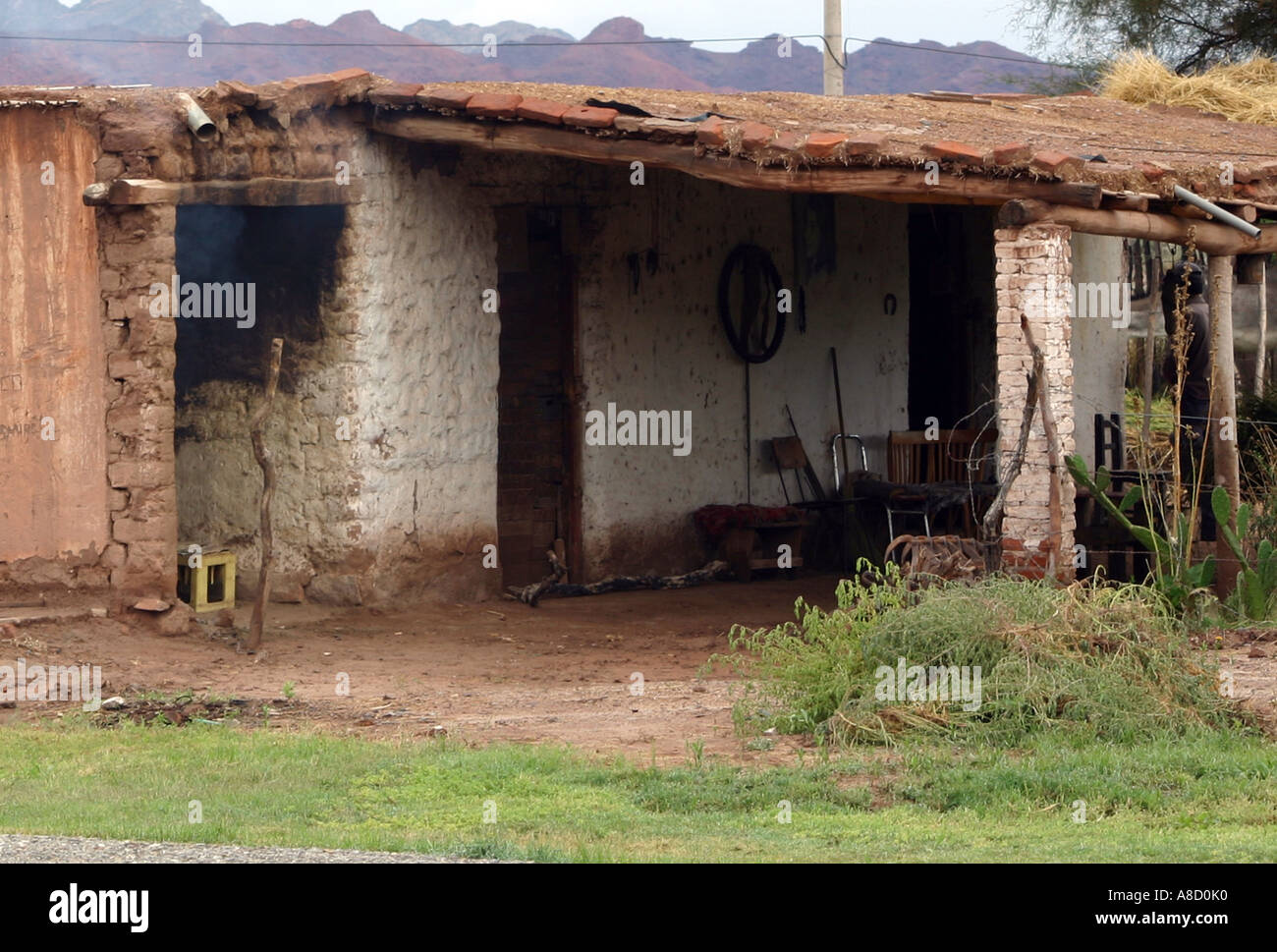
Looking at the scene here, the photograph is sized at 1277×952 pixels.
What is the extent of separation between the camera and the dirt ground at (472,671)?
7.48m

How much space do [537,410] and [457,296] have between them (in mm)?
1282

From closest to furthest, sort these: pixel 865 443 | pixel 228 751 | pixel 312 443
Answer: pixel 228 751
pixel 312 443
pixel 865 443

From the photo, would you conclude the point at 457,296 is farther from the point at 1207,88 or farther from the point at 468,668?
the point at 1207,88

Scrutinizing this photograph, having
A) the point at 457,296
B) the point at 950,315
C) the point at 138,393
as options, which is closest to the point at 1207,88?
the point at 950,315

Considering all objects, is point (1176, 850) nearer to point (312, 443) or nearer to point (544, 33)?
point (312, 443)

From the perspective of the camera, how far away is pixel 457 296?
10.8 meters

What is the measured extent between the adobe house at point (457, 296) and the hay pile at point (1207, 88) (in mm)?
1425

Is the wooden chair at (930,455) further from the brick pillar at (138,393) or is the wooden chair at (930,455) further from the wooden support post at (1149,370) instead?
the brick pillar at (138,393)

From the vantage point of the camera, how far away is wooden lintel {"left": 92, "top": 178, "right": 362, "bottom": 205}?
30.0 feet

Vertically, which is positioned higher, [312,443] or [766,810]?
[312,443]

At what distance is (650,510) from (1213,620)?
4.49 m

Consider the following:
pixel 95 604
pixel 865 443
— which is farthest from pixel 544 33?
pixel 95 604

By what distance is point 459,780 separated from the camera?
6258mm

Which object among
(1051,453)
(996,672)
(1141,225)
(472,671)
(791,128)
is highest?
(791,128)
